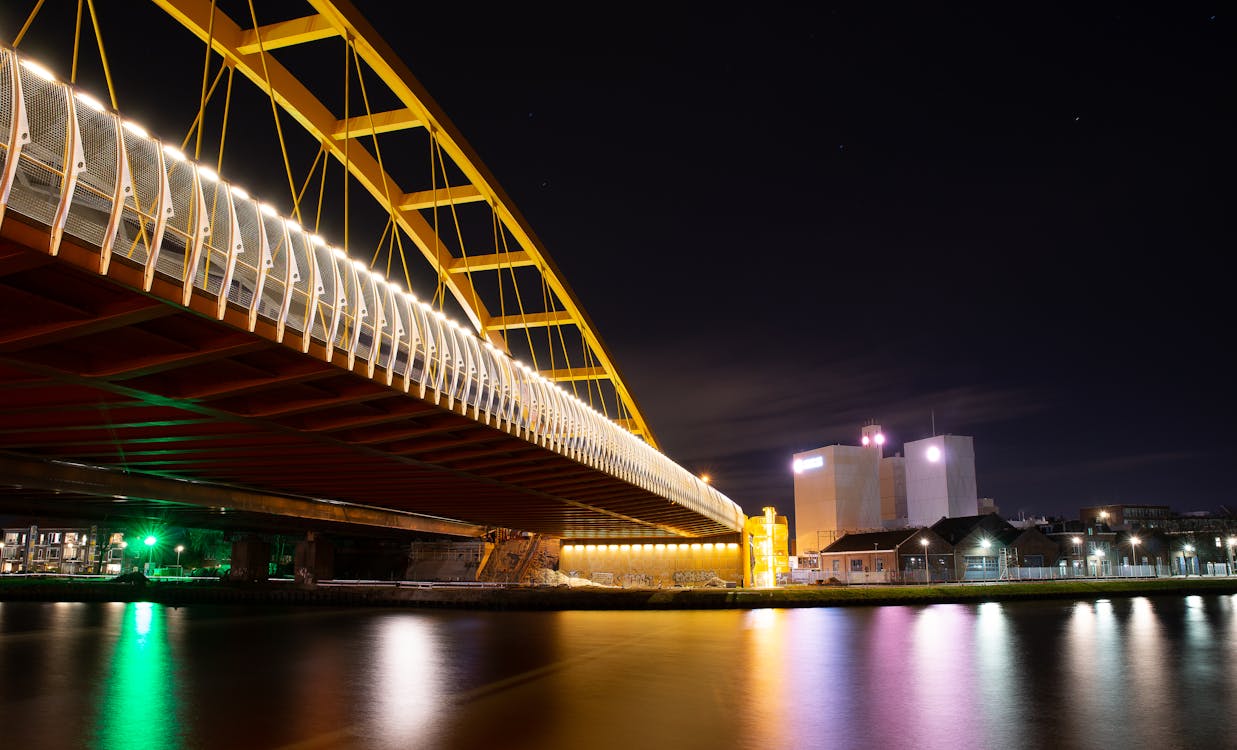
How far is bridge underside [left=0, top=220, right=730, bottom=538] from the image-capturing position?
12539mm

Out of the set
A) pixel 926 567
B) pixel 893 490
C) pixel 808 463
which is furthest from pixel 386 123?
pixel 893 490

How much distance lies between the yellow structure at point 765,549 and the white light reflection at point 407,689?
42722mm

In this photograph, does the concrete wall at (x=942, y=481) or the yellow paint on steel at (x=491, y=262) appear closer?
the yellow paint on steel at (x=491, y=262)

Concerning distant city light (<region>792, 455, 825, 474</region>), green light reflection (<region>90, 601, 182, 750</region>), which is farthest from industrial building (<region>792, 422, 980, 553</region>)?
green light reflection (<region>90, 601, 182, 750</region>)

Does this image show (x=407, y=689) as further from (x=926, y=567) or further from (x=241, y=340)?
(x=926, y=567)

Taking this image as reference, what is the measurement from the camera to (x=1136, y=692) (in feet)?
54.4

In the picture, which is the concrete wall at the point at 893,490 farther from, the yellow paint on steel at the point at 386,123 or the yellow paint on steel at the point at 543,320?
the yellow paint on steel at the point at 386,123

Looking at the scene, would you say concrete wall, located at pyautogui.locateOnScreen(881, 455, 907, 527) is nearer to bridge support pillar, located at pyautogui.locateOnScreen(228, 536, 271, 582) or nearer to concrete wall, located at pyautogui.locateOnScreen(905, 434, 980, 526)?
concrete wall, located at pyautogui.locateOnScreen(905, 434, 980, 526)

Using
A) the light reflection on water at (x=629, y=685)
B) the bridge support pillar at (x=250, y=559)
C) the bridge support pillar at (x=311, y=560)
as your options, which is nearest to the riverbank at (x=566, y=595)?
the bridge support pillar at (x=250, y=559)

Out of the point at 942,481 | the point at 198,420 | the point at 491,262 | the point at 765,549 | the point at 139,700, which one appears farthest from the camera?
the point at 942,481

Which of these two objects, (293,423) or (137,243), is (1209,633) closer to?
(293,423)

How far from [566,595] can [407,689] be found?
29.0 m

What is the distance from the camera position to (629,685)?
17625 millimetres

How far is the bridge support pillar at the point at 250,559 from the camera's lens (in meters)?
58.8
